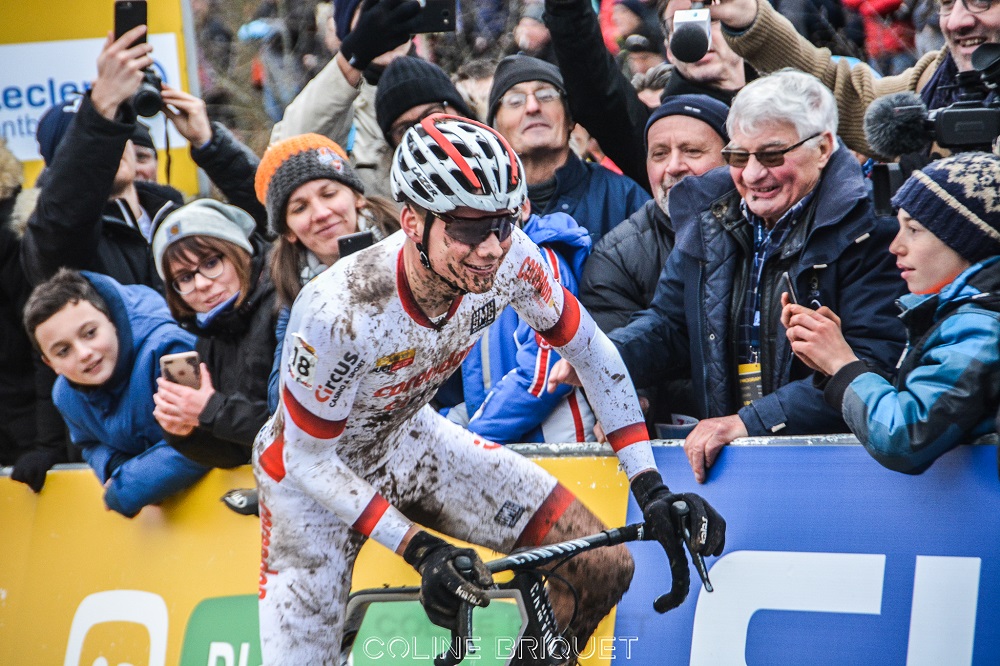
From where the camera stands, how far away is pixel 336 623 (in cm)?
450

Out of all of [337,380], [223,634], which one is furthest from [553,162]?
[223,634]

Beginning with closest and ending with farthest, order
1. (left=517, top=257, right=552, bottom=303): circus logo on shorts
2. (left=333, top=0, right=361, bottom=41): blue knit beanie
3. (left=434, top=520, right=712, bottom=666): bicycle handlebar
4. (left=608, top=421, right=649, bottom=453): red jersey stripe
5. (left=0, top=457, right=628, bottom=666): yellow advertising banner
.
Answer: (left=434, top=520, right=712, bottom=666): bicycle handlebar, (left=517, top=257, right=552, bottom=303): circus logo on shorts, (left=608, top=421, right=649, bottom=453): red jersey stripe, (left=0, top=457, right=628, bottom=666): yellow advertising banner, (left=333, top=0, right=361, bottom=41): blue knit beanie

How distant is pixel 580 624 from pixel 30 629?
3617 mm

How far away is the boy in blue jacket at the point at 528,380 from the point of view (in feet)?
17.4

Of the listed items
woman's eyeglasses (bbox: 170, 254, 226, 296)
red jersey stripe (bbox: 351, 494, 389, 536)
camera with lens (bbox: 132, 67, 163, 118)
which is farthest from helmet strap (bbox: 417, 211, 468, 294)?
camera with lens (bbox: 132, 67, 163, 118)

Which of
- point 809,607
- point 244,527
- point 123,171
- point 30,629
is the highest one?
point 123,171

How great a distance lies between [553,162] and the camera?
6.16 meters

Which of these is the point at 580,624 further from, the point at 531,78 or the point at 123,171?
the point at 123,171

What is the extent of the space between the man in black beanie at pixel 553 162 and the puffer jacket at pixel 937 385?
2.18 metres

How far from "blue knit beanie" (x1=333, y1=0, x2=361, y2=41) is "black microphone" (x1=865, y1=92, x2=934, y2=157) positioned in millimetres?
3180

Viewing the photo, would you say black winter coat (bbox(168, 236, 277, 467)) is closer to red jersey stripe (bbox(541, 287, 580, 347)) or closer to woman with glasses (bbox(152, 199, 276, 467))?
woman with glasses (bbox(152, 199, 276, 467))

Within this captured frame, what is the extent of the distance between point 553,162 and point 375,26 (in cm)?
128

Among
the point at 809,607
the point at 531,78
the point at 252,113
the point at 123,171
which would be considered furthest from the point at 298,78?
the point at 809,607

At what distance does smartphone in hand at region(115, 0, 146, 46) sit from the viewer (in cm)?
657
